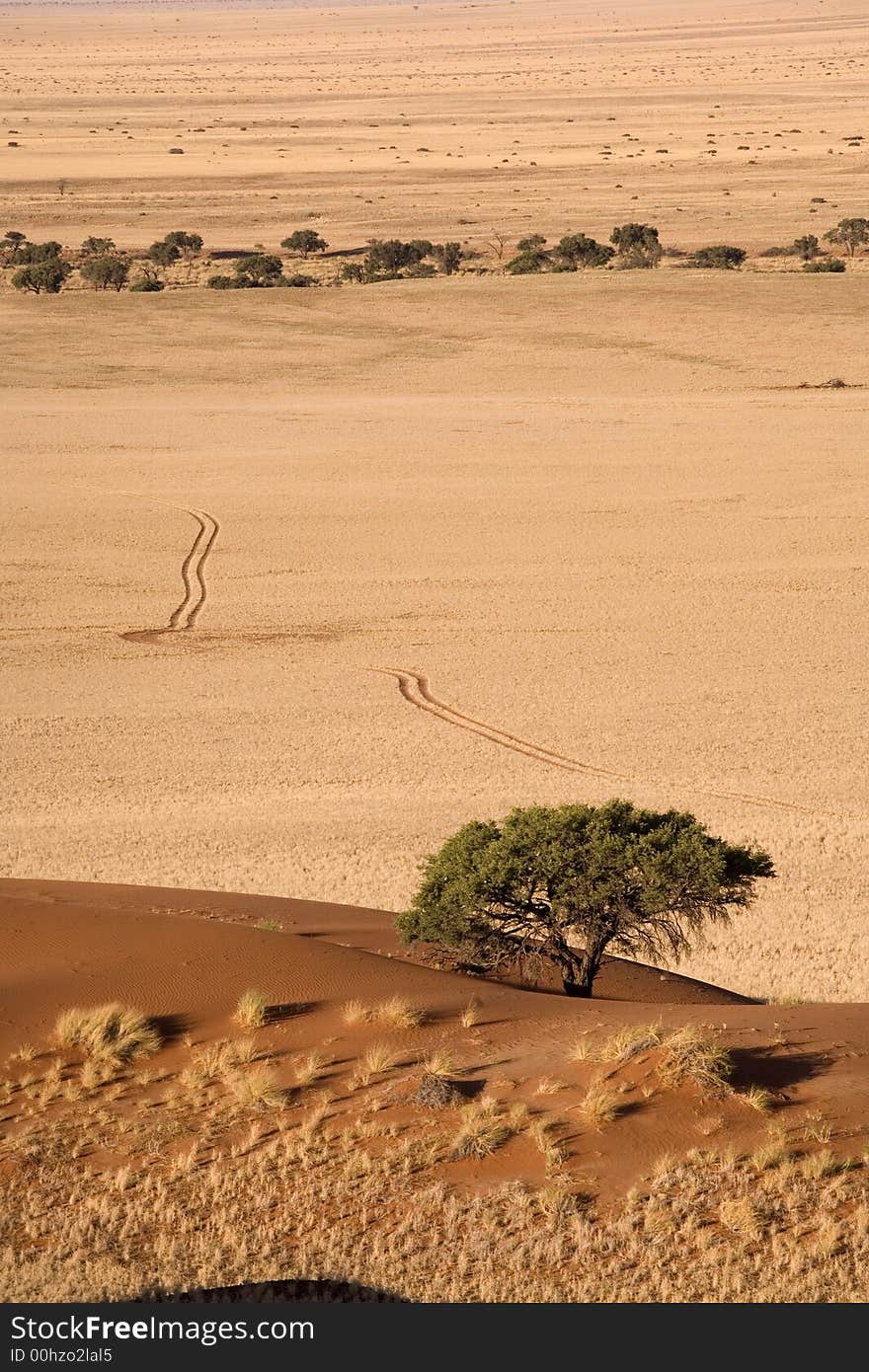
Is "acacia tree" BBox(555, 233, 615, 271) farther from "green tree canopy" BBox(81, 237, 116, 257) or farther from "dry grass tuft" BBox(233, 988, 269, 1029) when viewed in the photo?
"dry grass tuft" BBox(233, 988, 269, 1029)

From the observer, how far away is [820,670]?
33.3 m

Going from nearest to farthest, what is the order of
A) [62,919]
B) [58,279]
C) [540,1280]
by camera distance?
[540,1280] → [62,919] → [58,279]

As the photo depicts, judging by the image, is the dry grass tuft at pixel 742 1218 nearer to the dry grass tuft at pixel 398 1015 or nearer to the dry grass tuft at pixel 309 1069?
the dry grass tuft at pixel 309 1069

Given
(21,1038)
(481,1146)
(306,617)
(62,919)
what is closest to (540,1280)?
(481,1146)

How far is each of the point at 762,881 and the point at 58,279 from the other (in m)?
67.0

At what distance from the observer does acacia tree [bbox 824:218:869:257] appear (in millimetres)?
88375

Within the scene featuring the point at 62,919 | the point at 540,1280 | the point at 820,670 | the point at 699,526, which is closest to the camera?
the point at 540,1280

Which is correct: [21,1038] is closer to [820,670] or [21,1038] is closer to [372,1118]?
[372,1118]

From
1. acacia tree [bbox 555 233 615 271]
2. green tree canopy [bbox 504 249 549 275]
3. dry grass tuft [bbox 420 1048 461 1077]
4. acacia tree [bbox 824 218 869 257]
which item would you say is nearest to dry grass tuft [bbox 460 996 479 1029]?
dry grass tuft [bbox 420 1048 461 1077]

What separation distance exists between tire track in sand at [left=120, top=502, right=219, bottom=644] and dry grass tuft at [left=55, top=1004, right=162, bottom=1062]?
25137 millimetres

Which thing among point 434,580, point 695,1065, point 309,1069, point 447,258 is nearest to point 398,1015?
point 309,1069

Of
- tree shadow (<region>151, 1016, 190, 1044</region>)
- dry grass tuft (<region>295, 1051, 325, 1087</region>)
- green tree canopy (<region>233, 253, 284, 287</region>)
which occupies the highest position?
green tree canopy (<region>233, 253, 284, 287</region>)

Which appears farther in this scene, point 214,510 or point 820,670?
point 214,510

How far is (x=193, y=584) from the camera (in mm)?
41594
